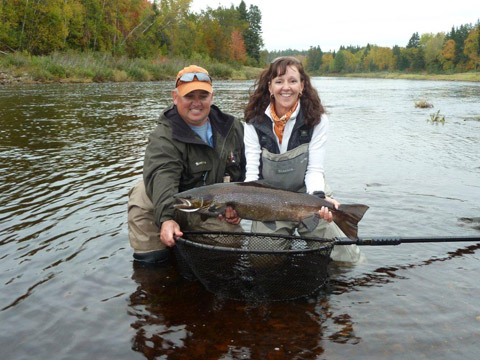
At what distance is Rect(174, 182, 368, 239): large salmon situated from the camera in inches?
131

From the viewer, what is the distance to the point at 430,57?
325 feet

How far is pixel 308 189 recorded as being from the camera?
13.0ft

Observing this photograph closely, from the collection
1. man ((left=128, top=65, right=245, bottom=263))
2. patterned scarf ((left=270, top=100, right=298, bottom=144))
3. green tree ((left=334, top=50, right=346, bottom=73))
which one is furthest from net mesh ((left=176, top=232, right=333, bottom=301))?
green tree ((left=334, top=50, right=346, bottom=73))

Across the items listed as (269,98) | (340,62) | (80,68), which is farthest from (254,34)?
(269,98)

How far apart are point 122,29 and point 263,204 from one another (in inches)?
2331

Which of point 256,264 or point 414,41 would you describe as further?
point 414,41

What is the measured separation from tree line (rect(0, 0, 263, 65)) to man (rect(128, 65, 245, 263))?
38.0m

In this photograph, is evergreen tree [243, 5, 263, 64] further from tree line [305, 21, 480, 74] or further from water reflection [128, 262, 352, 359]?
water reflection [128, 262, 352, 359]

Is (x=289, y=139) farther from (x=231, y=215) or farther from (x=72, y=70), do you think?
(x=72, y=70)

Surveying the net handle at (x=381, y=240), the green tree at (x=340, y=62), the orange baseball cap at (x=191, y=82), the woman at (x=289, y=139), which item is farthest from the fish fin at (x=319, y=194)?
the green tree at (x=340, y=62)

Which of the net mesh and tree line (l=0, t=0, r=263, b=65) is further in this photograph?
tree line (l=0, t=0, r=263, b=65)

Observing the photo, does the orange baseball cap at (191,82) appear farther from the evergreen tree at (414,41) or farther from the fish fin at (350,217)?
the evergreen tree at (414,41)

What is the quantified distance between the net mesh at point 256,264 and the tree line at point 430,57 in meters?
90.2

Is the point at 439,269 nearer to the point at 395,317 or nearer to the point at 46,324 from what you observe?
the point at 395,317
